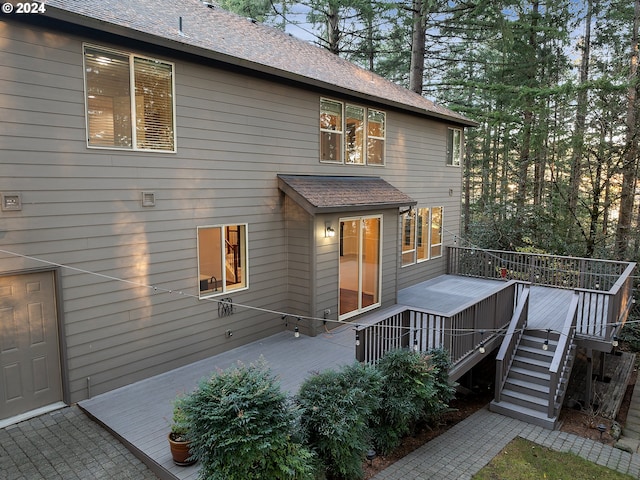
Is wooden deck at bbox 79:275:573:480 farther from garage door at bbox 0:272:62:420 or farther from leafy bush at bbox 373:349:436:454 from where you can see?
leafy bush at bbox 373:349:436:454

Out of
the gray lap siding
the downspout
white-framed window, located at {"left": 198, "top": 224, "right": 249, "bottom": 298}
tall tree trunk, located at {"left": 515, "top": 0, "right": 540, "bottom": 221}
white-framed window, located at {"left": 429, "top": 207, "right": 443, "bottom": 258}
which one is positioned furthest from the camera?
tall tree trunk, located at {"left": 515, "top": 0, "right": 540, "bottom": 221}

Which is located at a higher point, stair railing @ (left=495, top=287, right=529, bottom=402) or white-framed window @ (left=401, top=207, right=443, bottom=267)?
white-framed window @ (left=401, top=207, right=443, bottom=267)

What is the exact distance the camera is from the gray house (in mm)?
4895

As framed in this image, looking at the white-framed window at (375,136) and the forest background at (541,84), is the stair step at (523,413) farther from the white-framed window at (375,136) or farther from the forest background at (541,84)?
the forest background at (541,84)

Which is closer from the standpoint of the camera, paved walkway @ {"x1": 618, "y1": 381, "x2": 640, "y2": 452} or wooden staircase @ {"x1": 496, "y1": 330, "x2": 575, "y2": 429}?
paved walkway @ {"x1": 618, "y1": 381, "x2": 640, "y2": 452}

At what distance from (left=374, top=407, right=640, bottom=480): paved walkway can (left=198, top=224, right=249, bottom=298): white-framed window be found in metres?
3.67

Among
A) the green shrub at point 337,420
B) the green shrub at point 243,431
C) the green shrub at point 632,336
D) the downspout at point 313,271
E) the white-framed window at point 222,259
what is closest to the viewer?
the green shrub at point 243,431

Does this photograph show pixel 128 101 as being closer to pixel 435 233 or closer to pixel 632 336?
pixel 435 233

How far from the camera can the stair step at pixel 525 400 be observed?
7125 millimetres

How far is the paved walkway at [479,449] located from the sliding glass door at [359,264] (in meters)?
2.99

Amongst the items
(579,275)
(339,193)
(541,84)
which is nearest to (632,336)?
(579,275)

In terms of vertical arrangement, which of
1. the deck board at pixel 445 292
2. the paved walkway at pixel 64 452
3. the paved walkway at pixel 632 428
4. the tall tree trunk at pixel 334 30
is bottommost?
the paved walkway at pixel 632 428

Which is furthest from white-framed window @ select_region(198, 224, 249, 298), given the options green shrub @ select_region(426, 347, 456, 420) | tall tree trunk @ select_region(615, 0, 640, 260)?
tall tree trunk @ select_region(615, 0, 640, 260)

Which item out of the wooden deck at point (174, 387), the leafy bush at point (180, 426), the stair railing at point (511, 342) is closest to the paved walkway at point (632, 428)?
the stair railing at point (511, 342)
